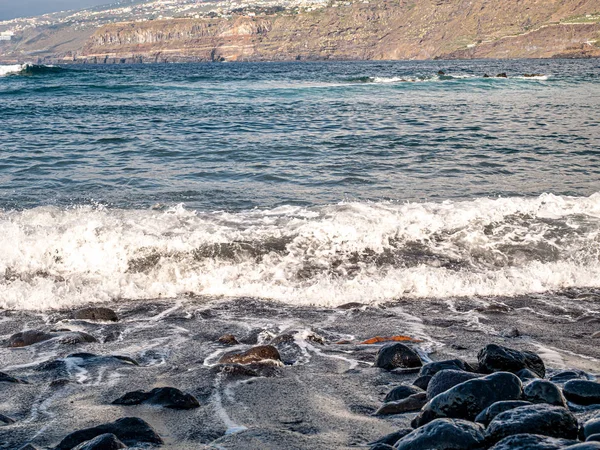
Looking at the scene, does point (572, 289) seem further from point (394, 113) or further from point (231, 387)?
point (394, 113)

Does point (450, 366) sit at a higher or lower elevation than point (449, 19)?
lower

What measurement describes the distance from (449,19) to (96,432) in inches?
5789

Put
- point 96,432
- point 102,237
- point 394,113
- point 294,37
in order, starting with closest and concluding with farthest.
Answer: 1. point 96,432
2. point 102,237
3. point 394,113
4. point 294,37

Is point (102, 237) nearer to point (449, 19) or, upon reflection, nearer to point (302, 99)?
point (302, 99)

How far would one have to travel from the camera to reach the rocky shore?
2807mm

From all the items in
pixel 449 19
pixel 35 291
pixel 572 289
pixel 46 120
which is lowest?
pixel 572 289

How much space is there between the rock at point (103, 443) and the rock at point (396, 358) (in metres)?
1.97

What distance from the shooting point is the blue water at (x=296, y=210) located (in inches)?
258

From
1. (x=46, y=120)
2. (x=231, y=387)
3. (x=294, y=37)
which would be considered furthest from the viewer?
(x=294, y=37)

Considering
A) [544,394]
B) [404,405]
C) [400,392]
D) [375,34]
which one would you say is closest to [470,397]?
[544,394]

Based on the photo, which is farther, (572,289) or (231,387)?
(572,289)

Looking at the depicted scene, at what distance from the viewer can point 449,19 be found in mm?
137375

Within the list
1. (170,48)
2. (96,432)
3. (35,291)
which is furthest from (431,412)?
(170,48)

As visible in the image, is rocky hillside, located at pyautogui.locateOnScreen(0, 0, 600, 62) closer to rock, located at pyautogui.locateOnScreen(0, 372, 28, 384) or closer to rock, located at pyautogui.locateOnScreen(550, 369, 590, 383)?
rock, located at pyautogui.locateOnScreen(550, 369, 590, 383)
